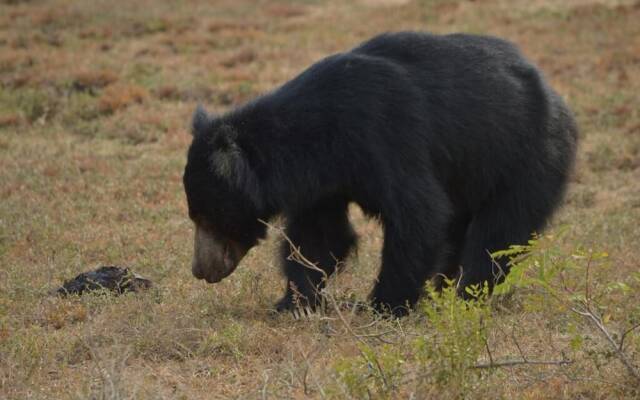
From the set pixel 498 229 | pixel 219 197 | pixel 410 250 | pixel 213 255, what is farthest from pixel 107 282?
pixel 498 229

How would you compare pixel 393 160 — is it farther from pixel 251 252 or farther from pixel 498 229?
pixel 251 252

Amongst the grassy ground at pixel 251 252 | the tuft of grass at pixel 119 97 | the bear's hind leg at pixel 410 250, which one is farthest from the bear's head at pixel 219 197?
the tuft of grass at pixel 119 97

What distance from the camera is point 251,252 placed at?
26.5 feet

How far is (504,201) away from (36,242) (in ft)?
12.1

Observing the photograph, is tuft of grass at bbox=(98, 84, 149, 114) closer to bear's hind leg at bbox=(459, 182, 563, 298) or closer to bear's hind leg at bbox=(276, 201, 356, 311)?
bear's hind leg at bbox=(276, 201, 356, 311)

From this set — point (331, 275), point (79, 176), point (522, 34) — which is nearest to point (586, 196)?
point (331, 275)

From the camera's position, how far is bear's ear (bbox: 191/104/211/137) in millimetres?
6160

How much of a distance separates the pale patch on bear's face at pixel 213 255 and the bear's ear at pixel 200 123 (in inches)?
22.0

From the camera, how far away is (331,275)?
663 cm

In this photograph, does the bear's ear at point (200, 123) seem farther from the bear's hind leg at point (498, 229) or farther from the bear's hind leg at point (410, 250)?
the bear's hind leg at point (498, 229)

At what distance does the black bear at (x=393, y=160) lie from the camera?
6031mm

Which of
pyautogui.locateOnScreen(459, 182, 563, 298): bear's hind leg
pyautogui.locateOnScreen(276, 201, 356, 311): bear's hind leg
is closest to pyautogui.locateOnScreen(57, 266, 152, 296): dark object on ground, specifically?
pyautogui.locateOnScreen(276, 201, 356, 311): bear's hind leg

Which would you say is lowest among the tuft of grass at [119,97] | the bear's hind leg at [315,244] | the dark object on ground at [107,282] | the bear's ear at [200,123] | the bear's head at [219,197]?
the tuft of grass at [119,97]

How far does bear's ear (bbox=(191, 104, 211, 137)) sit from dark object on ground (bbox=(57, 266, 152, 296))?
3.73 ft
